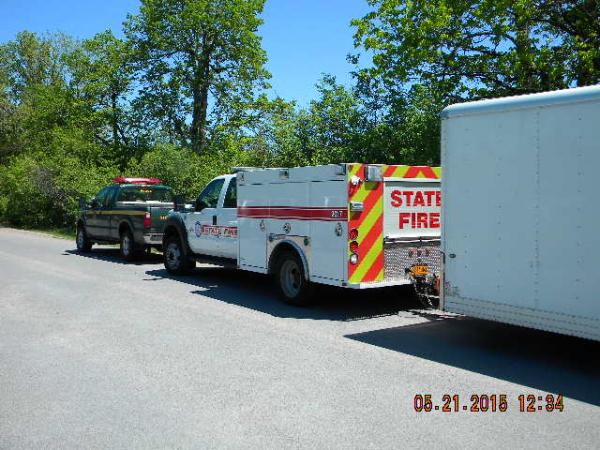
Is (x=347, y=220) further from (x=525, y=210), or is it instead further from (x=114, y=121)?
(x=114, y=121)

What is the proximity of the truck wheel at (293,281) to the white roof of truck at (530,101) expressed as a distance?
3.54 meters

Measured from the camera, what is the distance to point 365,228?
351 inches

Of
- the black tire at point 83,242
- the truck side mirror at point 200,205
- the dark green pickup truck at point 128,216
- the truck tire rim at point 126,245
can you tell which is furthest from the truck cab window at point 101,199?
the truck side mirror at point 200,205

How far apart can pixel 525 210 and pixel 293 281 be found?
14.6 feet

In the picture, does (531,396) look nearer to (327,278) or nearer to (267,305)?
(327,278)

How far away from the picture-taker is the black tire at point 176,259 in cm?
1341

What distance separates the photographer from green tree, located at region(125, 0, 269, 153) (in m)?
36.6

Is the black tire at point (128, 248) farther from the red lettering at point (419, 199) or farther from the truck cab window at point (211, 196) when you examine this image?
the red lettering at point (419, 199)

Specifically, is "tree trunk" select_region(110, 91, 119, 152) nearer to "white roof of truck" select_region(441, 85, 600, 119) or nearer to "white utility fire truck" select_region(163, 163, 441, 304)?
"white utility fire truck" select_region(163, 163, 441, 304)

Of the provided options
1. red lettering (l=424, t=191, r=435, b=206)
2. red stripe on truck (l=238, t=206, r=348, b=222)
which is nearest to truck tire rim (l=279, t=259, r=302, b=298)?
red stripe on truck (l=238, t=206, r=348, b=222)

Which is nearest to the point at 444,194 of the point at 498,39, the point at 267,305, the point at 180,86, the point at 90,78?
the point at 267,305

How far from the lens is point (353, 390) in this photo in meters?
5.66

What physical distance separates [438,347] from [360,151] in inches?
494

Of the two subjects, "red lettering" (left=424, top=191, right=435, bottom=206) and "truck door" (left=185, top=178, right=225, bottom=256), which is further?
"truck door" (left=185, top=178, right=225, bottom=256)
